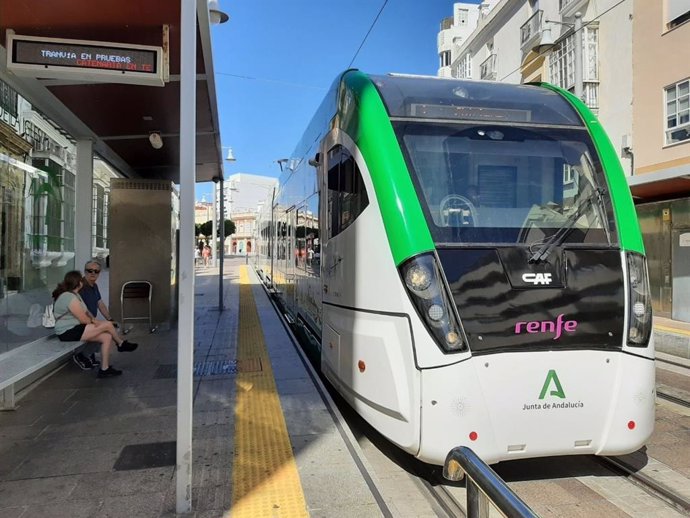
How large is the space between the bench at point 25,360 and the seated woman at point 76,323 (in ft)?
0.39

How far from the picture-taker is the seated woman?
592cm

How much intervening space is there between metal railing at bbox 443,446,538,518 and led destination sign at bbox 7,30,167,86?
12.2ft

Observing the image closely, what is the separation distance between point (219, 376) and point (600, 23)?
16.4 m

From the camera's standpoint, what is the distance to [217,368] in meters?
6.55

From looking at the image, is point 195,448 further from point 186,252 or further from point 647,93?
point 647,93

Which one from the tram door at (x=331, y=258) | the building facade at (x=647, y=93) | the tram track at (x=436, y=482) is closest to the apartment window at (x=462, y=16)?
the building facade at (x=647, y=93)

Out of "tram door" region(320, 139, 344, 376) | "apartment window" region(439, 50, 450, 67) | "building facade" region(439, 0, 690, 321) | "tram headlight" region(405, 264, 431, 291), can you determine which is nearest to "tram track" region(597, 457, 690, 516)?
"tram headlight" region(405, 264, 431, 291)

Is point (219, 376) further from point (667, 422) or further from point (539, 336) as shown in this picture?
point (667, 422)

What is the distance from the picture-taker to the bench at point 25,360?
4719 millimetres

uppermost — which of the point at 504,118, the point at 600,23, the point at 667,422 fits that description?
the point at 600,23

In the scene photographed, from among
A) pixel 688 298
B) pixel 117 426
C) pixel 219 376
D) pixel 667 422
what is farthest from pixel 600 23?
pixel 117 426

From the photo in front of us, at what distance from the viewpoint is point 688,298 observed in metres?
11.2

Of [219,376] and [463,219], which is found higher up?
[463,219]

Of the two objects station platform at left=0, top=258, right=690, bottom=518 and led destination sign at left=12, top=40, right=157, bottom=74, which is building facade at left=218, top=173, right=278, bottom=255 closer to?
station platform at left=0, top=258, right=690, bottom=518
